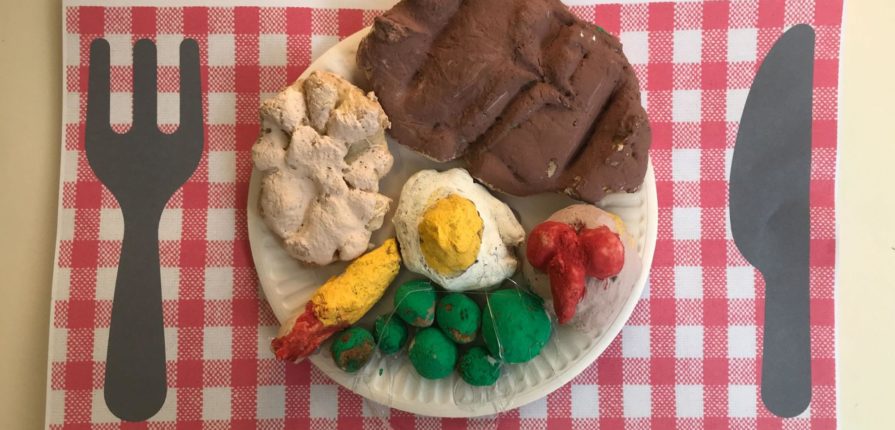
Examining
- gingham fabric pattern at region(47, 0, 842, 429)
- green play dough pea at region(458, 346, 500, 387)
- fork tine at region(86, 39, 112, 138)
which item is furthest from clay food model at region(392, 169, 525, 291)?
fork tine at region(86, 39, 112, 138)

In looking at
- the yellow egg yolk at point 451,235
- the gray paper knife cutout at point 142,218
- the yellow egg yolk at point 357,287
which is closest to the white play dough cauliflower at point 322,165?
the yellow egg yolk at point 357,287

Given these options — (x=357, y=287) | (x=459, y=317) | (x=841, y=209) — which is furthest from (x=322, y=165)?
(x=841, y=209)

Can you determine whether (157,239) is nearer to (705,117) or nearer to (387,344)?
(387,344)

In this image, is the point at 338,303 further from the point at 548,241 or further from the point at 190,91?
the point at 190,91

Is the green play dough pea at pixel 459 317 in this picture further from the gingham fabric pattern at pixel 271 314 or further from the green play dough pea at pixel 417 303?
the gingham fabric pattern at pixel 271 314

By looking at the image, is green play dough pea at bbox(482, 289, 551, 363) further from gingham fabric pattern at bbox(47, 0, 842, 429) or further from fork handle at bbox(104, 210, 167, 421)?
fork handle at bbox(104, 210, 167, 421)

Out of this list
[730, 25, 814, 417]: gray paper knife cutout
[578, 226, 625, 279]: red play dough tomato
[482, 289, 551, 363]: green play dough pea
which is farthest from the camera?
[730, 25, 814, 417]: gray paper knife cutout
